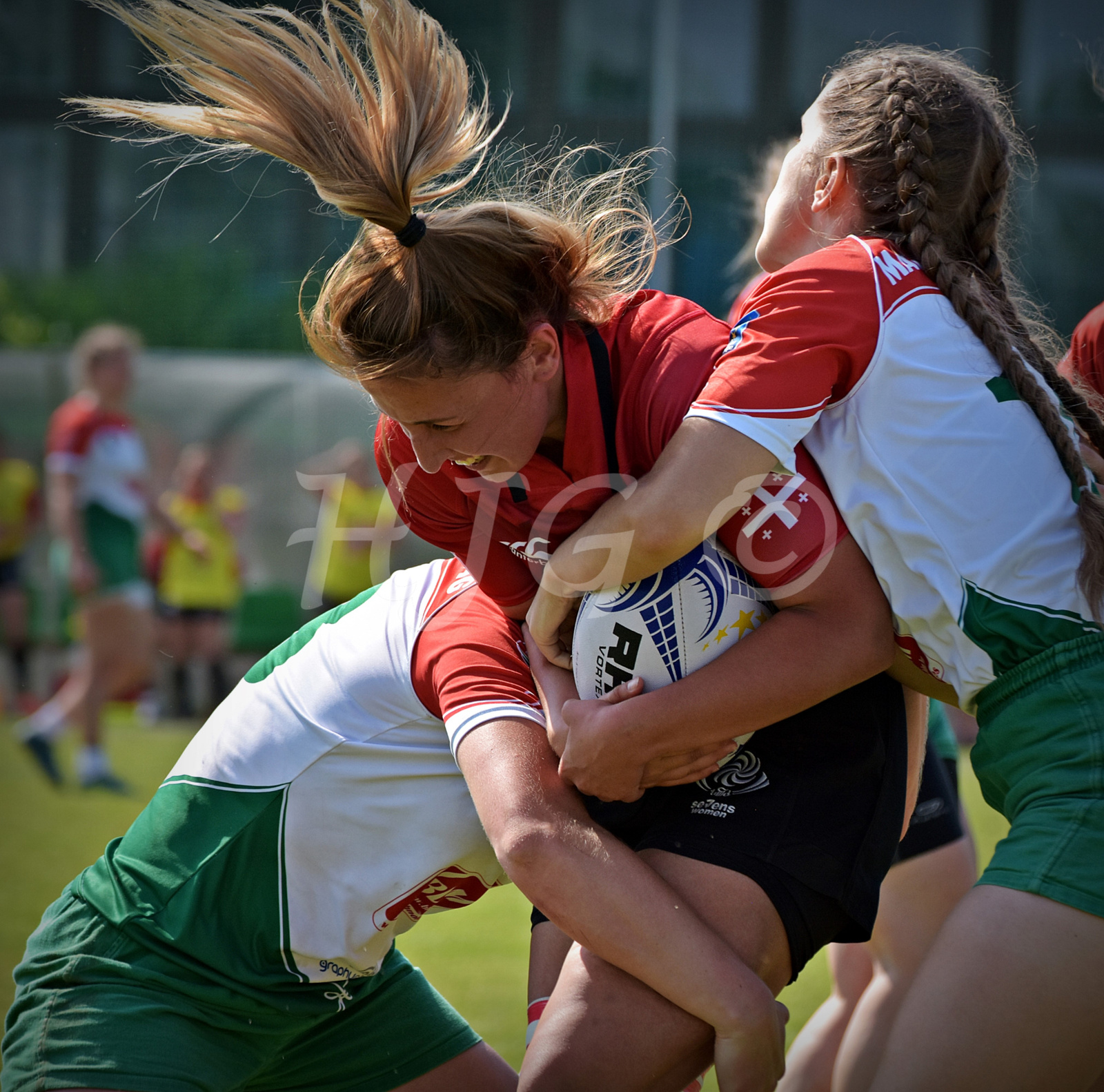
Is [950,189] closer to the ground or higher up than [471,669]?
higher up

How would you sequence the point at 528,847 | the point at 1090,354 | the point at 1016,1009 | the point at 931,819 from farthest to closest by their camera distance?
1. the point at 931,819
2. the point at 1090,354
3. the point at 528,847
4. the point at 1016,1009

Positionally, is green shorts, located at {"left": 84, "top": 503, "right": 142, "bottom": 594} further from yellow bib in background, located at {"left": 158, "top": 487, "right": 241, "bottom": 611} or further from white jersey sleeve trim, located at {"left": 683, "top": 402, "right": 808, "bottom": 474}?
white jersey sleeve trim, located at {"left": 683, "top": 402, "right": 808, "bottom": 474}

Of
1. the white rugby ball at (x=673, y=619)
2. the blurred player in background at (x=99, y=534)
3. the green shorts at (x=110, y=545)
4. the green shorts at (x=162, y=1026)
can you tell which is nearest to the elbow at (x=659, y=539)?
the white rugby ball at (x=673, y=619)

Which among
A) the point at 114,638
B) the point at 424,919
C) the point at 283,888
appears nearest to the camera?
the point at 283,888

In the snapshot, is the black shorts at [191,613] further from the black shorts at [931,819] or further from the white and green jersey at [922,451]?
the white and green jersey at [922,451]

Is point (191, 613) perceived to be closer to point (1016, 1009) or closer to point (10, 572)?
point (10, 572)

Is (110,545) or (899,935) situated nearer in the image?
(899,935)

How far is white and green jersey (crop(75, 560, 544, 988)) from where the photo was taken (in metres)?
1.75

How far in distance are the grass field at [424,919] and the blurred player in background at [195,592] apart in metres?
1.81

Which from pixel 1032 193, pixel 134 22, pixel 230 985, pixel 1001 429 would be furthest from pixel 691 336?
pixel 1032 193

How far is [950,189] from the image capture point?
1700 mm

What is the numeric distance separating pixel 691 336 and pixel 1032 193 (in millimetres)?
7622

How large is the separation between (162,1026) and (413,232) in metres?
1.20

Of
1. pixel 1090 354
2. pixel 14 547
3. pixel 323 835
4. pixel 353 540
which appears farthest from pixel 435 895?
pixel 14 547
